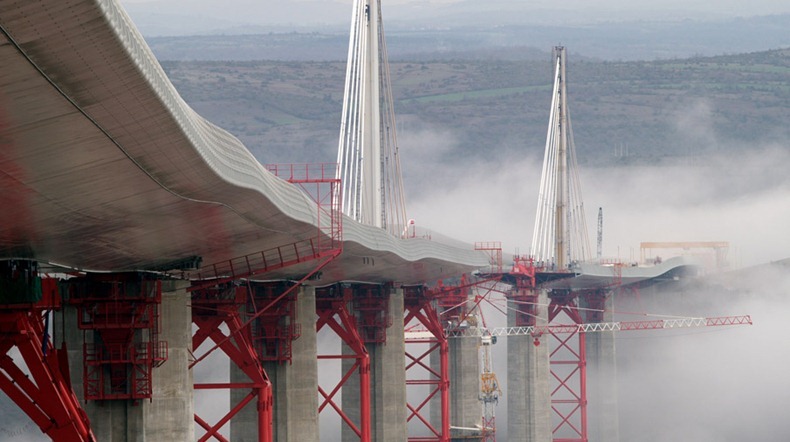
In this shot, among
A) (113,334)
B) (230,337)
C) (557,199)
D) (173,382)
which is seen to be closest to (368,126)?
(230,337)

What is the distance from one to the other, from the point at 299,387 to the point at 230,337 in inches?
A: 596

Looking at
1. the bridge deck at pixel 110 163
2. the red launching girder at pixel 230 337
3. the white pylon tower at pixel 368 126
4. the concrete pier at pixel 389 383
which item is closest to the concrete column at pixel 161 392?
the bridge deck at pixel 110 163

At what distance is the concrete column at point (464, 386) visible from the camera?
14562 cm

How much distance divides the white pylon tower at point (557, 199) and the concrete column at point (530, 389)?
6737 mm

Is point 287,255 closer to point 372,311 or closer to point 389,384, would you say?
point 372,311

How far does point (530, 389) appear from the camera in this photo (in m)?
154

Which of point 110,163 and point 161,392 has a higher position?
point 110,163

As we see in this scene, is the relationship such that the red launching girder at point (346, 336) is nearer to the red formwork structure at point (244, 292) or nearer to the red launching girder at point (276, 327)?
the red launching girder at point (276, 327)

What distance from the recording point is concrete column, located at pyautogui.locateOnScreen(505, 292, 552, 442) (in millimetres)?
154250

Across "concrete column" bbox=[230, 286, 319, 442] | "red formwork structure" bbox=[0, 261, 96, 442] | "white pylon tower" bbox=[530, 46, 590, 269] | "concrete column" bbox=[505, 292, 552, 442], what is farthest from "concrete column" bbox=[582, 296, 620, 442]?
"red formwork structure" bbox=[0, 261, 96, 442]

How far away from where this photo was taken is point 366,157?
3932 inches

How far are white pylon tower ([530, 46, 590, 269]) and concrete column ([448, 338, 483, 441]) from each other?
14186mm

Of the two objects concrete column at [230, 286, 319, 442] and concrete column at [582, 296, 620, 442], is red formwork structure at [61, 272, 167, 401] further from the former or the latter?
concrete column at [582, 296, 620, 442]

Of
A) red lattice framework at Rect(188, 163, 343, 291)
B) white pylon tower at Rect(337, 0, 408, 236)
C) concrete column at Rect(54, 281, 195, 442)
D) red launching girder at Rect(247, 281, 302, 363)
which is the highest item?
white pylon tower at Rect(337, 0, 408, 236)
